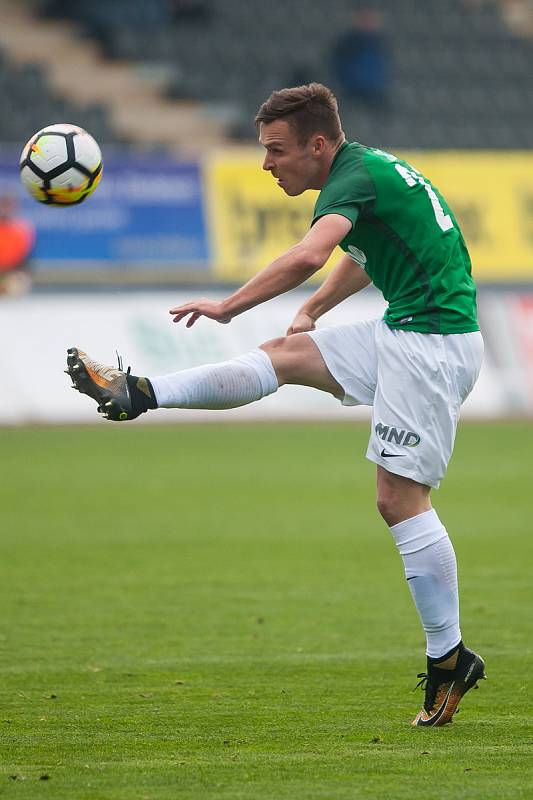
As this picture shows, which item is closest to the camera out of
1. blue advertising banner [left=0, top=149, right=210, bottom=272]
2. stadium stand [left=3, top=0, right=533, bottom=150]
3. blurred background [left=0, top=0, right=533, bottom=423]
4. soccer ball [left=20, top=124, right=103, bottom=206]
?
soccer ball [left=20, top=124, right=103, bottom=206]

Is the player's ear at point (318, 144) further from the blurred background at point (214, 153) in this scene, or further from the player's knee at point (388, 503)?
the blurred background at point (214, 153)

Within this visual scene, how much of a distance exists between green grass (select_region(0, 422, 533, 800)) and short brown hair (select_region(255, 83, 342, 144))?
217 centimetres

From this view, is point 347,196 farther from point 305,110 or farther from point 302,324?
point 302,324

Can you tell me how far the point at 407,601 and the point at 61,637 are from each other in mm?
2193

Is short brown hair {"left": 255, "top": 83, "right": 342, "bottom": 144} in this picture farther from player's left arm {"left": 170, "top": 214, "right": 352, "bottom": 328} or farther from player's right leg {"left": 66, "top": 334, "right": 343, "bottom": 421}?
player's right leg {"left": 66, "top": 334, "right": 343, "bottom": 421}

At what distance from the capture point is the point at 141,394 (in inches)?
201

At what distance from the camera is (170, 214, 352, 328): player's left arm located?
16.4ft

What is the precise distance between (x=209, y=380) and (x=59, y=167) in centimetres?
125

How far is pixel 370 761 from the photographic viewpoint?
460 cm

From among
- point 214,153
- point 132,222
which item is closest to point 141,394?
point 132,222

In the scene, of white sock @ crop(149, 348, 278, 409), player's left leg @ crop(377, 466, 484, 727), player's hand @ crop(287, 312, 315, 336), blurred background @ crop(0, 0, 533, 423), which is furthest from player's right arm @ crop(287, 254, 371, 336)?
blurred background @ crop(0, 0, 533, 423)

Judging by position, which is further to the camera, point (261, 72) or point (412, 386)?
point (261, 72)

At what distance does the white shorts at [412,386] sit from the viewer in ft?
17.4

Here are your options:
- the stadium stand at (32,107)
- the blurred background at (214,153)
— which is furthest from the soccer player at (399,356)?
the stadium stand at (32,107)
